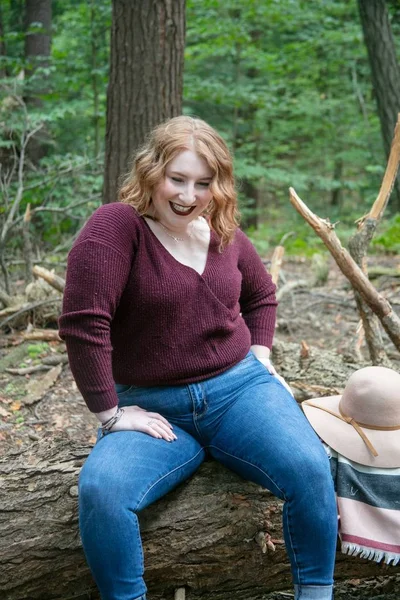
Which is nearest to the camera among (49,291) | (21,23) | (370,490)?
Answer: (370,490)

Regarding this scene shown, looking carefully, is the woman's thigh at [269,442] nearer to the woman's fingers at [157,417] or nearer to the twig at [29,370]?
the woman's fingers at [157,417]

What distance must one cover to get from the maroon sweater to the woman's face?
0.33 ft

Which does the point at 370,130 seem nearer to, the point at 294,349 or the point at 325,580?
the point at 294,349

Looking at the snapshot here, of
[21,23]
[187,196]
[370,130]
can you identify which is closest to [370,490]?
[187,196]

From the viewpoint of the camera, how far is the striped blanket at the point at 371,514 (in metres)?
2.20

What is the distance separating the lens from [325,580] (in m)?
2.05

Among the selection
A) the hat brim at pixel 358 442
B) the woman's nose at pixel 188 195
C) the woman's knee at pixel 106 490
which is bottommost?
the hat brim at pixel 358 442

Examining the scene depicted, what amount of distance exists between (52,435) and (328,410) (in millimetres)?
1890

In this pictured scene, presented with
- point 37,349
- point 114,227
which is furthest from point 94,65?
point 114,227

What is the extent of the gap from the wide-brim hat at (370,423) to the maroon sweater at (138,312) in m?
0.47

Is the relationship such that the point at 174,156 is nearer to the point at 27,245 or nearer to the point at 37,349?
the point at 37,349

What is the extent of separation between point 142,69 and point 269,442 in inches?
122

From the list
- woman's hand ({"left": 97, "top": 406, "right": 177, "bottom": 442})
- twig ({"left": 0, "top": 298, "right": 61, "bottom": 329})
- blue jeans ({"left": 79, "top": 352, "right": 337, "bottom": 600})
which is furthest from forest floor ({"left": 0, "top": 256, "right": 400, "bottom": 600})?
woman's hand ({"left": 97, "top": 406, "right": 177, "bottom": 442})

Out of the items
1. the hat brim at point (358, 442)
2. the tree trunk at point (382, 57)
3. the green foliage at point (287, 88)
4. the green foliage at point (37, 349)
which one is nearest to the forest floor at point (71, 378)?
the green foliage at point (37, 349)
